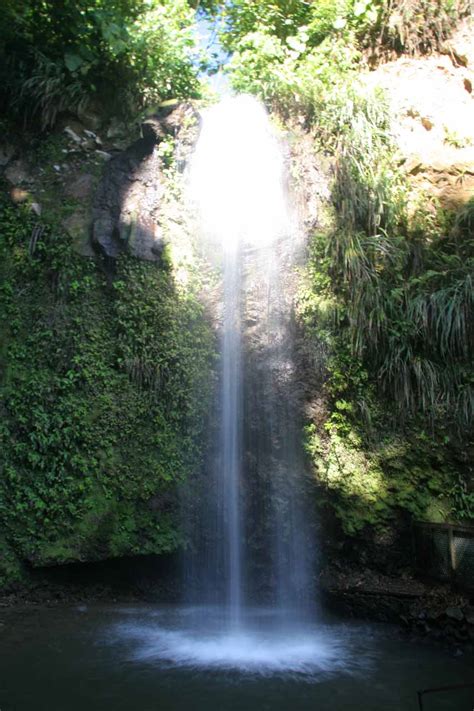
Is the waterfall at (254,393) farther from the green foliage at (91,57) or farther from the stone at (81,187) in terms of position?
the green foliage at (91,57)

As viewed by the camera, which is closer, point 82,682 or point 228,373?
point 82,682

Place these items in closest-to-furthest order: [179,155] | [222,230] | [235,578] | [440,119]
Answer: [235,578] → [222,230] → [179,155] → [440,119]

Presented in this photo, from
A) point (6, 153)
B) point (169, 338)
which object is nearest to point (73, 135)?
point (6, 153)

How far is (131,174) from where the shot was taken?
7.62 meters

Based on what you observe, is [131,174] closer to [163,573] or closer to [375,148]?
[375,148]

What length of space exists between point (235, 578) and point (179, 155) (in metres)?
5.35

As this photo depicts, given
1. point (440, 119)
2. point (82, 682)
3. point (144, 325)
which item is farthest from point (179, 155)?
point (82, 682)

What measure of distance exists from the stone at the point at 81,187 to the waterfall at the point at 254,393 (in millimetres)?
1424

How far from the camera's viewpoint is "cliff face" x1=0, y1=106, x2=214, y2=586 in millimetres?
5863

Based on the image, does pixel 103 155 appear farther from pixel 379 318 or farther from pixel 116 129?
pixel 379 318

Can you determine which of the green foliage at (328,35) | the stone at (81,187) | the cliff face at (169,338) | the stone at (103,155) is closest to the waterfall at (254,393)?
the cliff face at (169,338)

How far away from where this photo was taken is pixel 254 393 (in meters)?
Result: 6.26

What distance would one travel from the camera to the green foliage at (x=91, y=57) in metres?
7.93

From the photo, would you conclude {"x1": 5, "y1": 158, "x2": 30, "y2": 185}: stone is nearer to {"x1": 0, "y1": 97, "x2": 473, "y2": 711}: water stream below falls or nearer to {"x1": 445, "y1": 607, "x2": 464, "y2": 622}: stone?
{"x1": 0, "y1": 97, "x2": 473, "y2": 711}: water stream below falls
